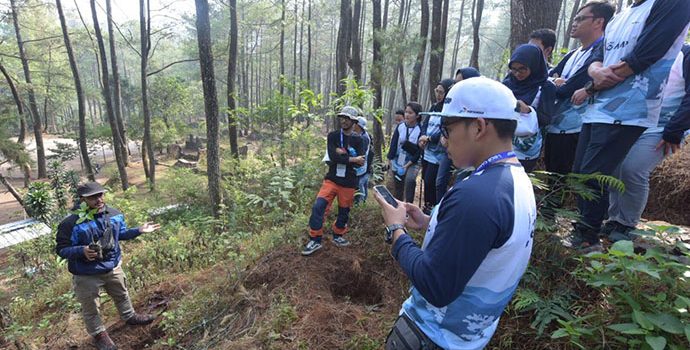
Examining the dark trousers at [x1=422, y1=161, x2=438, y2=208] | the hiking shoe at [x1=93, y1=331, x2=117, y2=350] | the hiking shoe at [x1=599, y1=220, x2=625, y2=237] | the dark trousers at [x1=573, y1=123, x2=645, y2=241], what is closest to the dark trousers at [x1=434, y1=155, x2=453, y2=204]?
the dark trousers at [x1=422, y1=161, x2=438, y2=208]

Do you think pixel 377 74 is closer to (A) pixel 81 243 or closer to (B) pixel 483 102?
(A) pixel 81 243

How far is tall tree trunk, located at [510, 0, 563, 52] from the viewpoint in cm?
459

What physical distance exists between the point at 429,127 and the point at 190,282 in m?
4.26

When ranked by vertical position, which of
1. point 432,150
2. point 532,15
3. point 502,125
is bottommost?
point 432,150

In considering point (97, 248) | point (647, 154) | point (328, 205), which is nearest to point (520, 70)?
point (647, 154)

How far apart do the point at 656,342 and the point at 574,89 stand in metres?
2.30

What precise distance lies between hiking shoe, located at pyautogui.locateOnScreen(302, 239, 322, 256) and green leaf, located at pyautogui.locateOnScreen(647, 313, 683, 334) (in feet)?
11.0

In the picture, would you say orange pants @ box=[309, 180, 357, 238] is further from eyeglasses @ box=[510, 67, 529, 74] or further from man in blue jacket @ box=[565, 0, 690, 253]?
man in blue jacket @ box=[565, 0, 690, 253]

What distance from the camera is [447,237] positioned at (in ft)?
3.86

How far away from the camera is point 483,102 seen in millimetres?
1256

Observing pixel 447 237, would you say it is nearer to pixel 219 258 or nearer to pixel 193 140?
pixel 219 258

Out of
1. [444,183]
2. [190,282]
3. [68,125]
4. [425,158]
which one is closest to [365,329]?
[444,183]

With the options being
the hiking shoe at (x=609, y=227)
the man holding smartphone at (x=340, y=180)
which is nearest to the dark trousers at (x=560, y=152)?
the hiking shoe at (x=609, y=227)

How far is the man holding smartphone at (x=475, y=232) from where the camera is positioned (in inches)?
45.8
